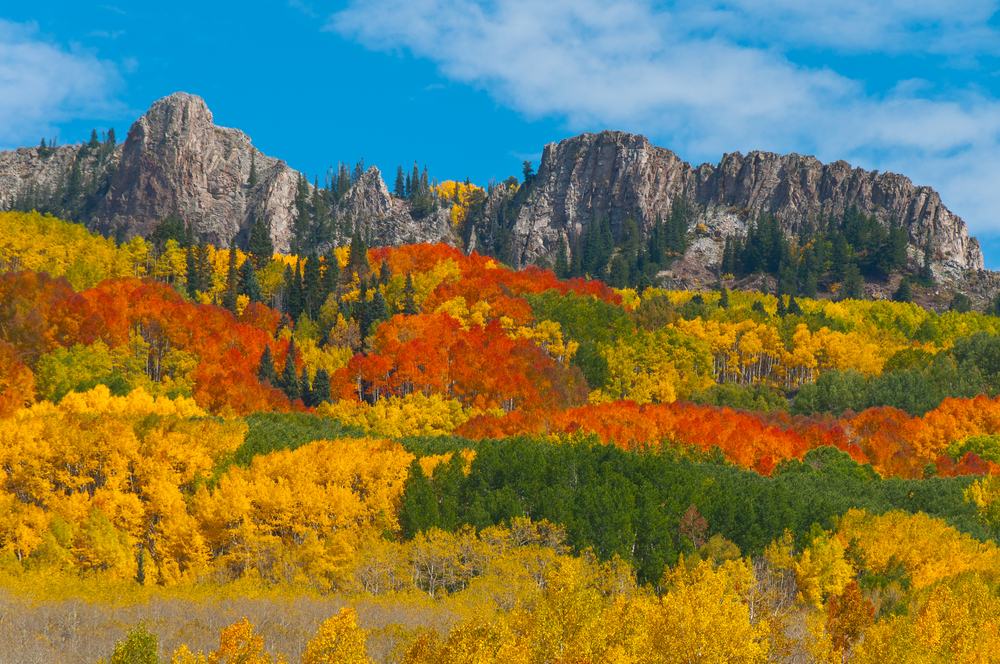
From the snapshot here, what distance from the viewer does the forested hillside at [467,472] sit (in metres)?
39.4

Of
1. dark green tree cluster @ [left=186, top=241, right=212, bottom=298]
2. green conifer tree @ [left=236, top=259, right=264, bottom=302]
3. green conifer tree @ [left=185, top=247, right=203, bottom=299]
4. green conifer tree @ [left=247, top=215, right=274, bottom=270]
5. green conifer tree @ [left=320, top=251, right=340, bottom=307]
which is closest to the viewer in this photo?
green conifer tree @ [left=185, top=247, right=203, bottom=299]

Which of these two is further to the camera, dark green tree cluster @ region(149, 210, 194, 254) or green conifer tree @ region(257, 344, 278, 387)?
dark green tree cluster @ region(149, 210, 194, 254)

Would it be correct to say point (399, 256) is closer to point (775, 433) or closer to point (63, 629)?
point (775, 433)

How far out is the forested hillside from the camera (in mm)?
39438

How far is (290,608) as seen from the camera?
150 ft

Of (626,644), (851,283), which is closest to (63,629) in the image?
(626,644)

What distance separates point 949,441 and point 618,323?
53203 mm

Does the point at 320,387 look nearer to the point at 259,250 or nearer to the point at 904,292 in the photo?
the point at 259,250

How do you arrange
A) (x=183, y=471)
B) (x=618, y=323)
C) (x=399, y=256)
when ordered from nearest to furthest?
(x=183, y=471)
(x=618, y=323)
(x=399, y=256)

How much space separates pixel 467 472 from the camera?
71.3 m

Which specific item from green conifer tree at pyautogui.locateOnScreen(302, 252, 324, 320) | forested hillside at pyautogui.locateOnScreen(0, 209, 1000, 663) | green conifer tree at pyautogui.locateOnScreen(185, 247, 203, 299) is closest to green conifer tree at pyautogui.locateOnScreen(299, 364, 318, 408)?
forested hillside at pyautogui.locateOnScreen(0, 209, 1000, 663)

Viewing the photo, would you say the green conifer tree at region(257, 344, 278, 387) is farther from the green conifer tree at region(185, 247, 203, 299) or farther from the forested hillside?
the green conifer tree at region(185, 247, 203, 299)

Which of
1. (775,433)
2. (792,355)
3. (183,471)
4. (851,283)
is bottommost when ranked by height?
(183,471)

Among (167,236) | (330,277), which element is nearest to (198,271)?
(167,236)
